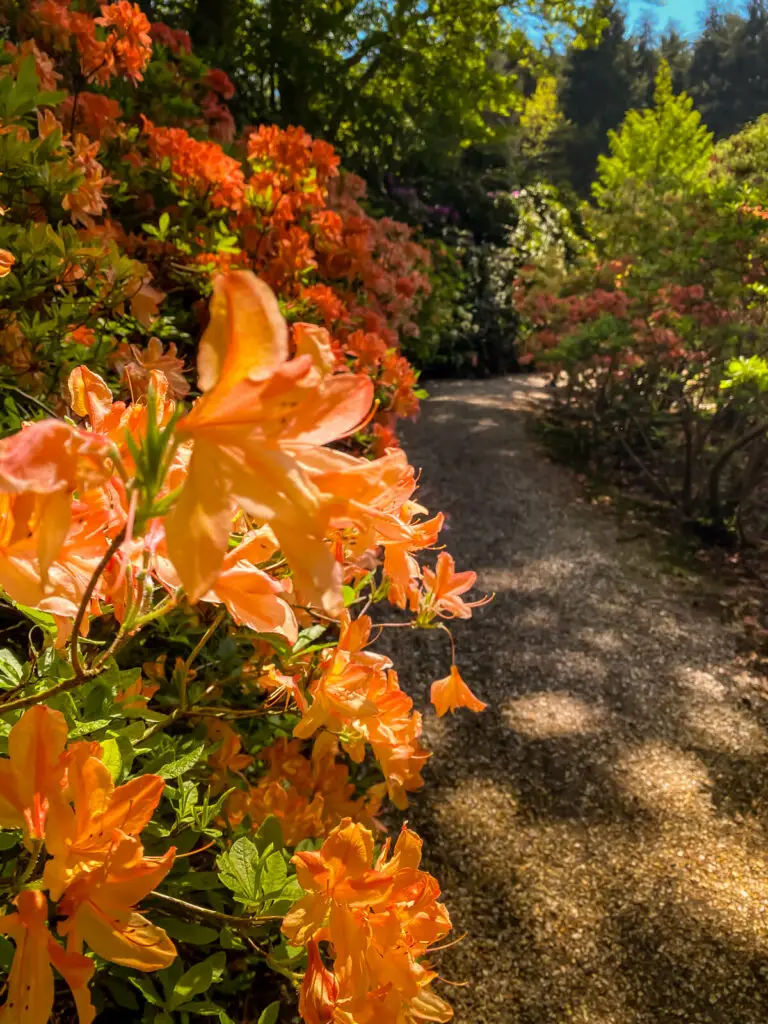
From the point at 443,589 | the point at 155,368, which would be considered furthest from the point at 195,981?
the point at 155,368

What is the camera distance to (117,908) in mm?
484

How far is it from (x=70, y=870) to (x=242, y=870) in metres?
0.34

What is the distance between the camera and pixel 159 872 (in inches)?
19.4

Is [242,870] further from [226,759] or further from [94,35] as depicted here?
[94,35]

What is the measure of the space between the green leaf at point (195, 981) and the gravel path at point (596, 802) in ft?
3.53

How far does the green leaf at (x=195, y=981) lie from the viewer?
2.65ft

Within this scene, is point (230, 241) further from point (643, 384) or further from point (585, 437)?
point (585, 437)

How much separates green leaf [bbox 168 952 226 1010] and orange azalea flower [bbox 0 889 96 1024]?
39 cm

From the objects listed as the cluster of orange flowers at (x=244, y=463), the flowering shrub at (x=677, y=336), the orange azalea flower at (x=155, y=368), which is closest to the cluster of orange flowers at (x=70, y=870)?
the cluster of orange flowers at (x=244, y=463)

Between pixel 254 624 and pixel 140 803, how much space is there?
165mm

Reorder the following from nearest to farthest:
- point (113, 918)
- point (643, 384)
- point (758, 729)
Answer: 1. point (113, 918)
2. point (758, 729)
3. point (643, 384)

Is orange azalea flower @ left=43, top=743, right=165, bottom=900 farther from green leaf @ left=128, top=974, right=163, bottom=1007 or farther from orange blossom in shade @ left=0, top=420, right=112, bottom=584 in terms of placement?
green leaf @ left=128, top=974, right=163, bottom=1007

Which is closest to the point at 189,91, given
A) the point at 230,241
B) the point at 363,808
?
the point at 230,241

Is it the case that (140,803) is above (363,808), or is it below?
above
